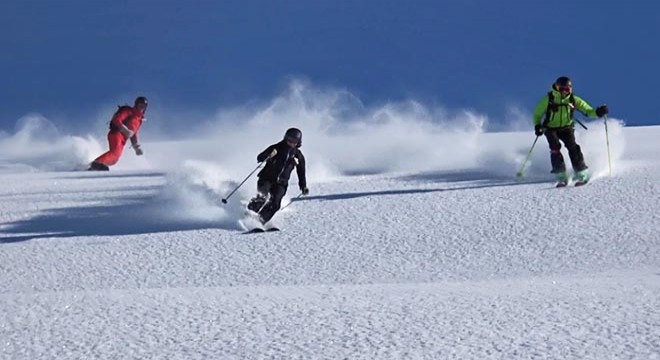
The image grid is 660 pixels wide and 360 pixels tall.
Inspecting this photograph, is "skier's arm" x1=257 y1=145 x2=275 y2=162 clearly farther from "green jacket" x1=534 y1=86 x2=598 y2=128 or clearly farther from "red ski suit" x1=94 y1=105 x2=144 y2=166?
"red ski suit" x1=94 y1=105 x2=144 y2=166

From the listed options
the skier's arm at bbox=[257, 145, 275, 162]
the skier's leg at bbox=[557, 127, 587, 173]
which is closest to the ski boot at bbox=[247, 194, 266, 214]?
the skier's arm at bbox=[257, 145, 275, 162]

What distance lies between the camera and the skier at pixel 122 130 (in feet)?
56.3

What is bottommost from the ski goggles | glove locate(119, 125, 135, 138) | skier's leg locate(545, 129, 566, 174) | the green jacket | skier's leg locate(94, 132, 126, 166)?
skier's leg locate(545, 129, 566, 174)

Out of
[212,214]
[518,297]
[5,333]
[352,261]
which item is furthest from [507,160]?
[5,333]

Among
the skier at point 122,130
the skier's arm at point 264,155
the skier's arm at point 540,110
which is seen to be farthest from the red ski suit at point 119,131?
the skier's arm at point 540,110

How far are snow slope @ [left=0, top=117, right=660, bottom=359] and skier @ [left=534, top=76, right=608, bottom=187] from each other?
0.28 m

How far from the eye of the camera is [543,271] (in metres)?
8.57

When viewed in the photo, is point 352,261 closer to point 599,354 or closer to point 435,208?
point 435,208

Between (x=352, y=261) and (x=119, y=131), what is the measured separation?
29.0ft

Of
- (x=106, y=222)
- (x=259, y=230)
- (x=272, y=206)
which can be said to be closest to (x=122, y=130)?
(x=106, y=222)

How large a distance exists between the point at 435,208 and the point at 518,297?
5022mm

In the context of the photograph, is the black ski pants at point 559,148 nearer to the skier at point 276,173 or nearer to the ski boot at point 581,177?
the ski boot at point 581,177

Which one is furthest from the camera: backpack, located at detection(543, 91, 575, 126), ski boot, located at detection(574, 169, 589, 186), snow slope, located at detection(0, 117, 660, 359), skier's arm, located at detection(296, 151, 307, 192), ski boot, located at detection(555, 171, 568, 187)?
backpack, located at detection(543, 91, 575, 126)

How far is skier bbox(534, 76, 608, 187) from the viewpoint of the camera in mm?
12570
